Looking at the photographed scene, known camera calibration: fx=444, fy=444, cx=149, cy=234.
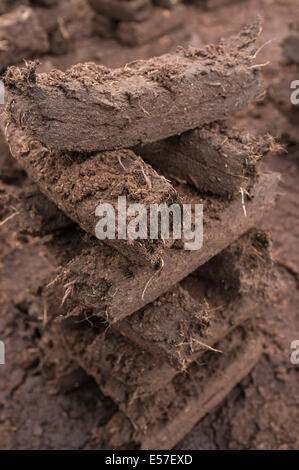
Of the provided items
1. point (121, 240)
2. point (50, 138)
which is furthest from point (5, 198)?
point (121, 240)

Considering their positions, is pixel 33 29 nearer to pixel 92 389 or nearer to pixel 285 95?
pixel 285 95

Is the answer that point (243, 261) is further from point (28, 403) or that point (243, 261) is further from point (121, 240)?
point (28, 403)

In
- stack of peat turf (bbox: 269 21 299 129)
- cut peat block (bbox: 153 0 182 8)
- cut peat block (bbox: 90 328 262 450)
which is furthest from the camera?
cut peat block (bbox: 153 0 182 8)

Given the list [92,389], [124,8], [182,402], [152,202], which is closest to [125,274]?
[152,202]

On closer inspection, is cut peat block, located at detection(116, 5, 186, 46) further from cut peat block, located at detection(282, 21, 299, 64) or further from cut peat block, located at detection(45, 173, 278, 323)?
cut peat block, located at detection(45, 173, 278, 323)

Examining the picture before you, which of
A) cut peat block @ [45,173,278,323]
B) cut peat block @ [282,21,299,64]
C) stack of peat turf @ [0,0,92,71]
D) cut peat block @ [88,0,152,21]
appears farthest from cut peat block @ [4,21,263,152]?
cut peat block @ [88,0,152,21]
